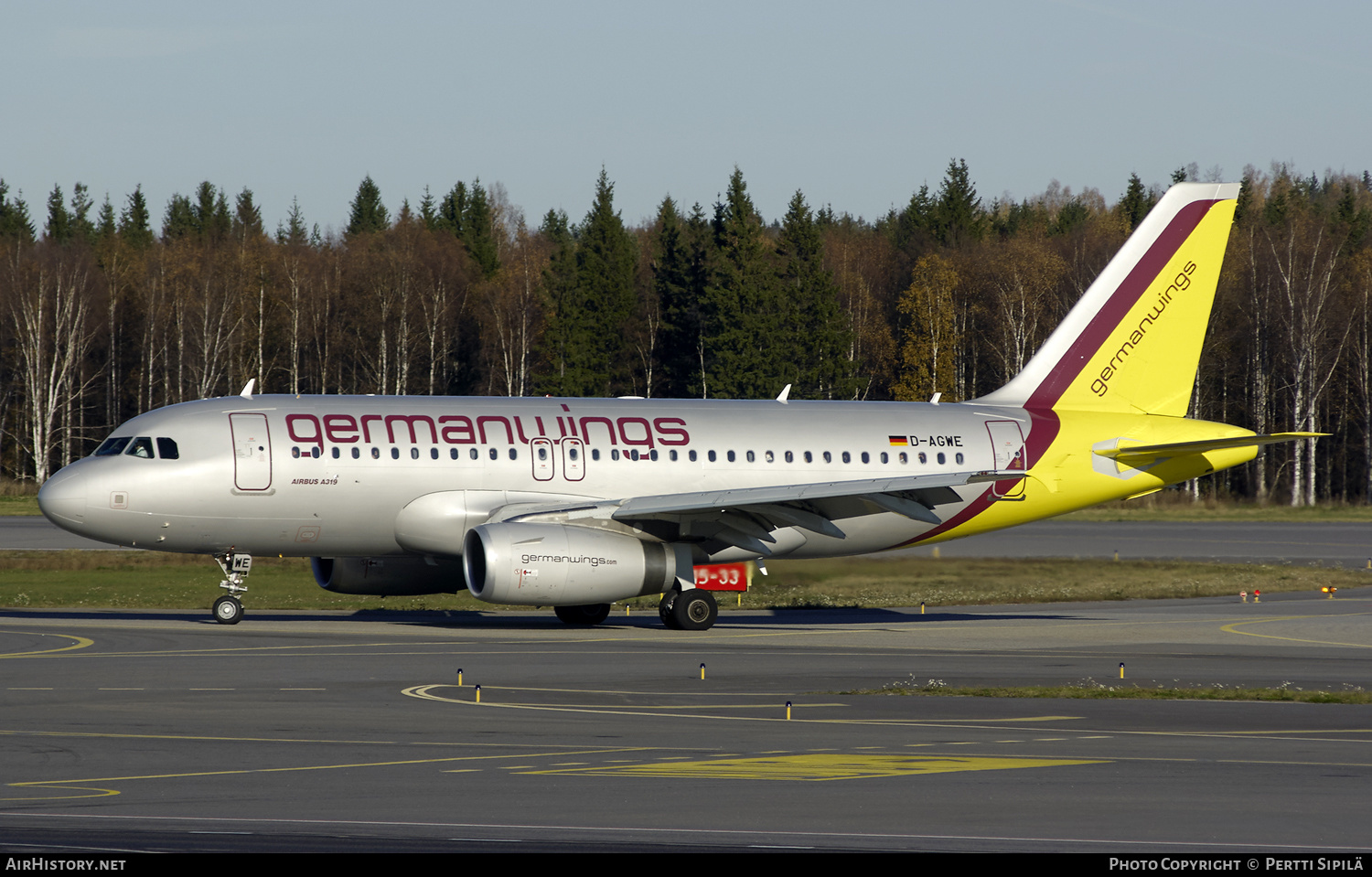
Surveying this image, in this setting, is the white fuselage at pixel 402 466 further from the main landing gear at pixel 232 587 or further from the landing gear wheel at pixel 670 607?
the landing gear wheel at pixel 670 607

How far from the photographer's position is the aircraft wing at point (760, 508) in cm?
2964

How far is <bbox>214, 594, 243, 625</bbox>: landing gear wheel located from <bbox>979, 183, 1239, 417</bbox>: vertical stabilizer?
689 inches

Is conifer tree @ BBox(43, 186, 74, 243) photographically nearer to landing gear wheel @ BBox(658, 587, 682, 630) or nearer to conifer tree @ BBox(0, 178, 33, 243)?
conifer tree @ BBox(0, 178, 33, 243)

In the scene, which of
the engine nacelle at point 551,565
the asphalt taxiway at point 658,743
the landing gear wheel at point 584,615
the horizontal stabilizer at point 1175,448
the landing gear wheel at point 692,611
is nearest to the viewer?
the asphalt taxiway at point 658,743

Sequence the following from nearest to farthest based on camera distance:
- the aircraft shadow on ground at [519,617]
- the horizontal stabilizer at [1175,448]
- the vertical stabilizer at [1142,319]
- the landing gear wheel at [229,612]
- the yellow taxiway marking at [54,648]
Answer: the yellow taxiway marking at [54,648], the landing gear wheel at [229,612], the aircraft shadow on ground at [519,617], the horizontal stabilizer at [1175,448], the vertical stabilizer at [1142,319]

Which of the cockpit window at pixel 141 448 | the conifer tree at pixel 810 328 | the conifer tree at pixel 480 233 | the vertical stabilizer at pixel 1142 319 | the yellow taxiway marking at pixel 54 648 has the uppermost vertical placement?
the conifer tree at pixel 480 233

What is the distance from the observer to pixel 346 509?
98.7 ft

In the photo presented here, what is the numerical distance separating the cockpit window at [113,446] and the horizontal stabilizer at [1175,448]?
20.8 m

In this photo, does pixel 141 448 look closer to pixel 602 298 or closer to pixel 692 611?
pixel 692 611

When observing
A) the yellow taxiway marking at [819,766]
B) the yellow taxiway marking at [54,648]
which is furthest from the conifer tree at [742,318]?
the yellow taxiway marking at [819,766]

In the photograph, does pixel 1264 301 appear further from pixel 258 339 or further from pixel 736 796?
pixel 736 796

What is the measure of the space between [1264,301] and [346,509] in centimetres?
7432

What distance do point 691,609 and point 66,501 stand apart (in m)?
12.3

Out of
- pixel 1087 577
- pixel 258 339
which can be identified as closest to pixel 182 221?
pixel 258 339
